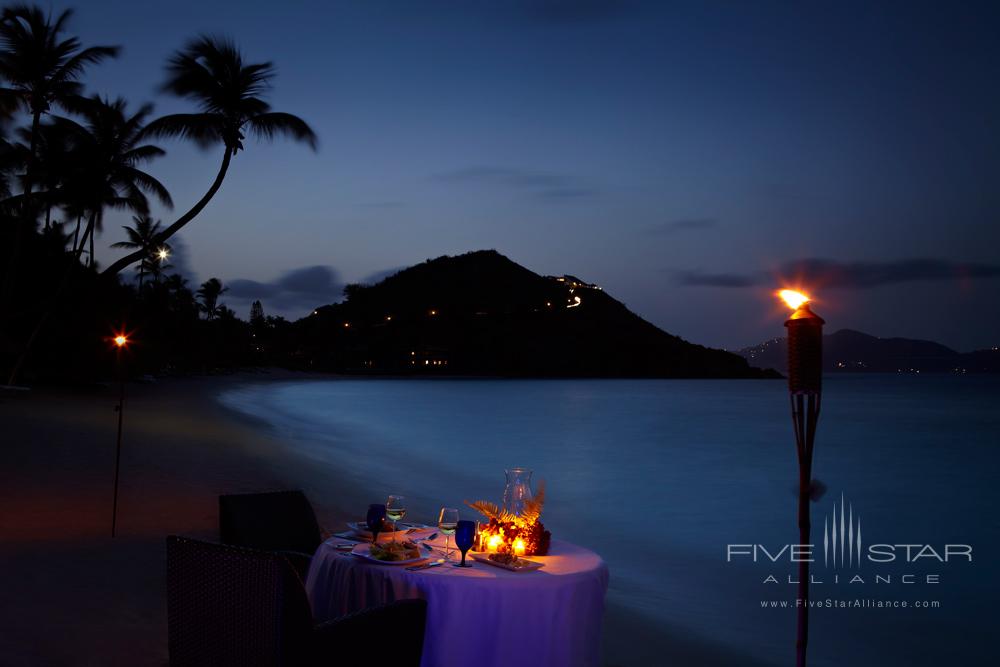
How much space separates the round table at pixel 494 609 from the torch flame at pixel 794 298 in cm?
136

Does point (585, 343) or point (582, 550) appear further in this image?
point (585, 343)

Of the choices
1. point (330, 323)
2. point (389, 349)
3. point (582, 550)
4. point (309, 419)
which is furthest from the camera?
point (330, 323)

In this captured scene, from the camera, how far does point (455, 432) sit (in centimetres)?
3027

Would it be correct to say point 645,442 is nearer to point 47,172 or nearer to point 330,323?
point 47,172

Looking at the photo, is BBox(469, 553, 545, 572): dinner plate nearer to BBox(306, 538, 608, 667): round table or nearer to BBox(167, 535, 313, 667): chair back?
BBox(306, 538, 608, 667): round table

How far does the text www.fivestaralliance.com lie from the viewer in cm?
733

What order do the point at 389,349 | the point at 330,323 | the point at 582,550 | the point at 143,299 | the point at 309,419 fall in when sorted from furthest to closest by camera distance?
the point at 330,323 → the point at 389,349 → the point at 143,299 → the point at 309,419 → the point at 582,550

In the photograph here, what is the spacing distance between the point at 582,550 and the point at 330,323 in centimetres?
12689

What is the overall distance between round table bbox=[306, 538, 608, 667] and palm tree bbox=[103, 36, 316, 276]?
1495 centimetres

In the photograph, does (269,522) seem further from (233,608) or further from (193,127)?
(193,127)

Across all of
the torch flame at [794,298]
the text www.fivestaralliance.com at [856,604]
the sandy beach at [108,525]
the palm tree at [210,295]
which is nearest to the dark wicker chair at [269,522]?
the sandy beach at [108,525]

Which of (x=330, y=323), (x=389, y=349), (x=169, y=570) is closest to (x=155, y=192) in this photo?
(x=169, y=570)

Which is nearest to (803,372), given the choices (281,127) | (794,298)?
(794,298)

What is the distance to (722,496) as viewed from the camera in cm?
1656
